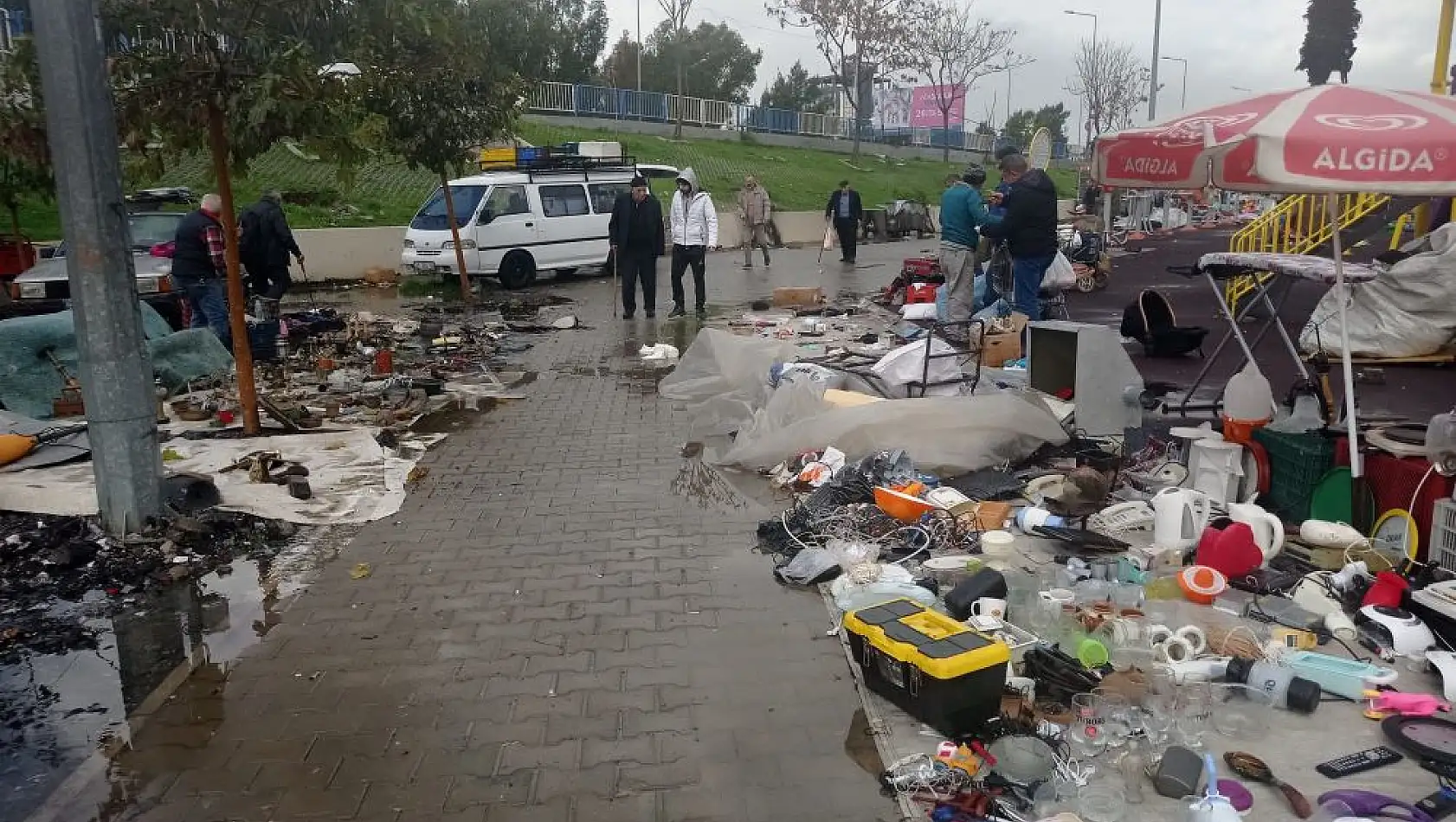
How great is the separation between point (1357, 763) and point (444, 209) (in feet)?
55.1

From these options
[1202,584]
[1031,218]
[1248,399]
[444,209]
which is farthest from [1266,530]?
[444,209]

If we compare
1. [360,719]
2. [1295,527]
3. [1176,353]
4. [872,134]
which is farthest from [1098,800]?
[872,134]

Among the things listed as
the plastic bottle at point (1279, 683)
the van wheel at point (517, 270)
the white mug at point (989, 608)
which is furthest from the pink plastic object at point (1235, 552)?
the van wheel at point (517, 270)

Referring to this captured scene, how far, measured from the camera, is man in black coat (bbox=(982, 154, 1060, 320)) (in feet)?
32.6

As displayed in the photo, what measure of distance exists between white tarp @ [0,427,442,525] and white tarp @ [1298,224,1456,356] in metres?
7.94

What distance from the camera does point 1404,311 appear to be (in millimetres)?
9664

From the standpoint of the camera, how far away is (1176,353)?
10383 millimetres

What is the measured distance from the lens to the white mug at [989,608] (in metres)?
4.59

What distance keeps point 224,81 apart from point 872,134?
54668mm

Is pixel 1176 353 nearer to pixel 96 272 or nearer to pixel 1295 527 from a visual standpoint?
pixel 1295 527

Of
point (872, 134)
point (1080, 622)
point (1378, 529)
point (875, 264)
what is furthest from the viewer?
point (872, 134)

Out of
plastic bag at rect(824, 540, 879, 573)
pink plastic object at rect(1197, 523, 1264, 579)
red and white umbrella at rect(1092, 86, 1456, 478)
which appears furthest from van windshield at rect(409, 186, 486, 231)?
pink plastic object at rect(1197, 523, 1264, 579)

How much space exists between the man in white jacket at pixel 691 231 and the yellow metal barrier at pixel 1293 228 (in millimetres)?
6829

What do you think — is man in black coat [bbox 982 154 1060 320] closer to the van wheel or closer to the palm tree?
the van wheel
